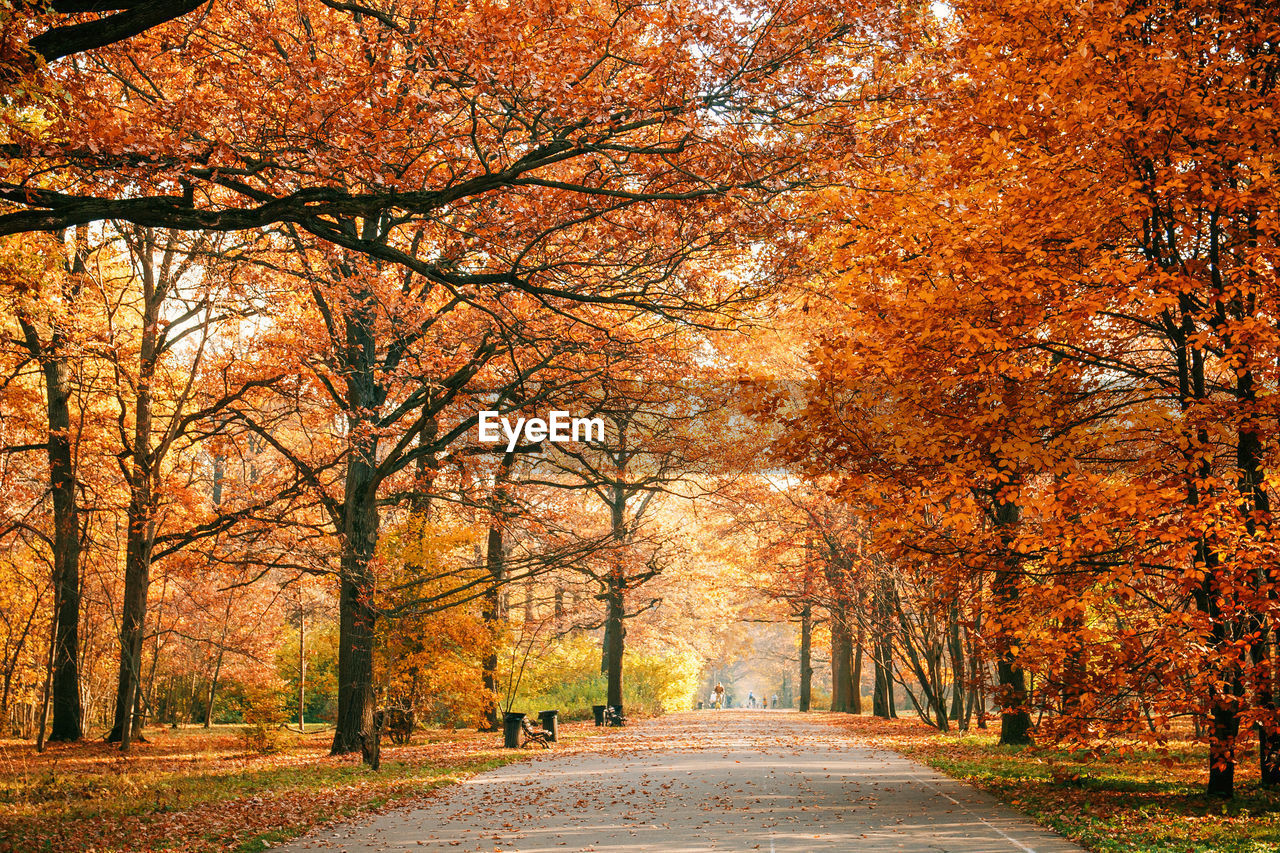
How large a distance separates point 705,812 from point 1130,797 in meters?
4.49

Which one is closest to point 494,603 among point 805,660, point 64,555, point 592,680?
point 64,555

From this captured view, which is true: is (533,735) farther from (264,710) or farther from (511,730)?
(264,710)

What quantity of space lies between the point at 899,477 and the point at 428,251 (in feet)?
30.9

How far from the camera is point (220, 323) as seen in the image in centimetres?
1773

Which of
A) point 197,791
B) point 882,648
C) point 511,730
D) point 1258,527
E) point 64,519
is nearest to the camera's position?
point 1258,527

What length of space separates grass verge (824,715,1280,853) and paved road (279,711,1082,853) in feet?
1.20

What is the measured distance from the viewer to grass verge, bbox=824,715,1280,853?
7.43 metres

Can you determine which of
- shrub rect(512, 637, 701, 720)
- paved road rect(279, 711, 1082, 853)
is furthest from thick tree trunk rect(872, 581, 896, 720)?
shrub rect(512, 637, 701, 720)

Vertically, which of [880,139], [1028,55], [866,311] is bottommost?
[866,311]

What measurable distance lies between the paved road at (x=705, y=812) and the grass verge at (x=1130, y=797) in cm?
36

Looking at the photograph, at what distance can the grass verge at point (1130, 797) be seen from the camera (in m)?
7.43

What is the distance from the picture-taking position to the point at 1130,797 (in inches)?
379

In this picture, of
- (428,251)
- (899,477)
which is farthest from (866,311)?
(428,251)

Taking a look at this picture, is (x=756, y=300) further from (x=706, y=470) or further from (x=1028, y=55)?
(x=706, y=470)
